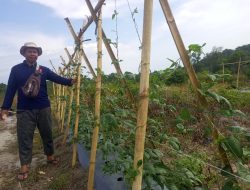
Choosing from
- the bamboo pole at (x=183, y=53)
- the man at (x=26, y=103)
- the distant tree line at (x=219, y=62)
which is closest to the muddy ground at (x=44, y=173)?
the man at (x=26, y=103)

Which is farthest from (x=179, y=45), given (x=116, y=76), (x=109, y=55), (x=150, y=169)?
(x=109, y=55)

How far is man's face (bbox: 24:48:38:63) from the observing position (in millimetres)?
4445

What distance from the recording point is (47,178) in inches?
180

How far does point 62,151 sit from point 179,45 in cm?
444

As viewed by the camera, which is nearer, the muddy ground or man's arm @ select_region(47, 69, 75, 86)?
the muddy ground

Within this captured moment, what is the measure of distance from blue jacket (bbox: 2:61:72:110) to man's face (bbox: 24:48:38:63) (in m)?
0.09

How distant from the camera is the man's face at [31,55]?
4.44 metres

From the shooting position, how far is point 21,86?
4.52 metres

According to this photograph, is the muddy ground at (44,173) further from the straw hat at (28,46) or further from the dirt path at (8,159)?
the straw hat at (28,46)

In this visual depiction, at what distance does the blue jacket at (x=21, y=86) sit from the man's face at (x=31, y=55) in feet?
0.28

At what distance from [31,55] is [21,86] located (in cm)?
44

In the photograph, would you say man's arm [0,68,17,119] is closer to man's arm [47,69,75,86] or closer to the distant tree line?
man's arm [47,69,75,86]

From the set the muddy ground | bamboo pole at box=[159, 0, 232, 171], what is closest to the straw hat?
the muddy ground

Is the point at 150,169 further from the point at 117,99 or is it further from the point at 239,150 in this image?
the point at 117,99
